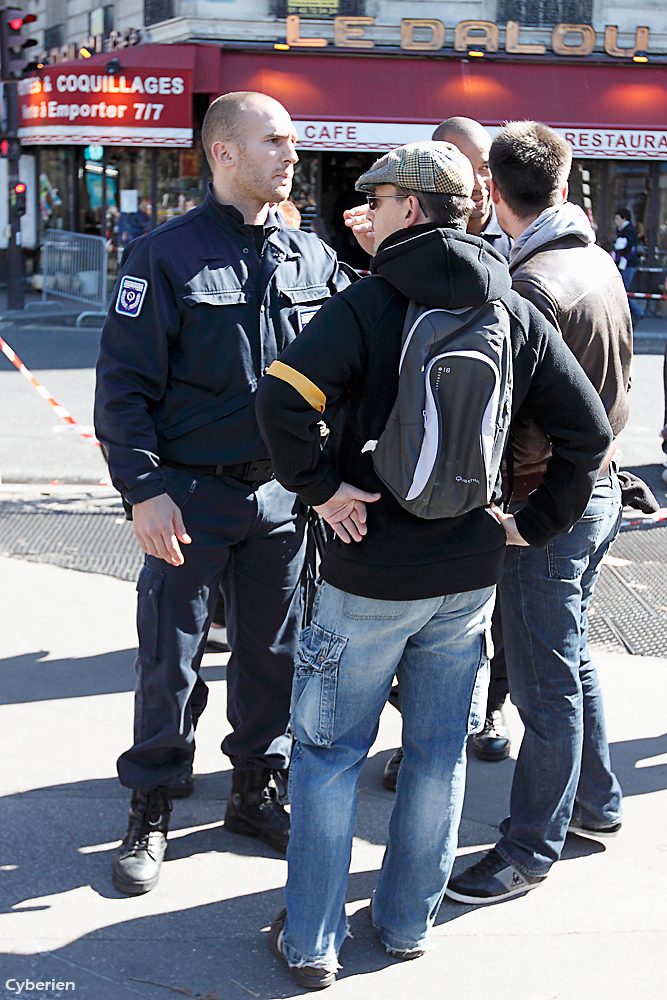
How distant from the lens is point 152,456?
9.81 feet

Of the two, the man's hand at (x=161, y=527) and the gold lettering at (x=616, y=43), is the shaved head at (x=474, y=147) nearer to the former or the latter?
the man's hand at (x=161, y=527)

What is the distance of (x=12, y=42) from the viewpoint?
603 inches

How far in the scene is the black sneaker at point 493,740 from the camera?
152 inches

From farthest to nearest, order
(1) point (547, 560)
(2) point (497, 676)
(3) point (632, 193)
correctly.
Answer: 1. (3) point (632, 193)
2. (2) point (497, 676)
3. (1) point (547, 560)

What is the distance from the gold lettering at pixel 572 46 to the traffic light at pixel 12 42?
28.0 ft

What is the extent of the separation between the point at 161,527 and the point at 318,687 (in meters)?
0.70

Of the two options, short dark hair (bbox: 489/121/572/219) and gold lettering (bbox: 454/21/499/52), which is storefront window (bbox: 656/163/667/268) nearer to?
gold lettering (bbox: 454/21/499/52)

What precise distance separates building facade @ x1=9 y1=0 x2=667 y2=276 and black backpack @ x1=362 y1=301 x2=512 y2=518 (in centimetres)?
1564

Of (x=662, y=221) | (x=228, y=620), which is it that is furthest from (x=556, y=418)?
(x=662, y=221)

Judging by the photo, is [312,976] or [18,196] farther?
[18,196]

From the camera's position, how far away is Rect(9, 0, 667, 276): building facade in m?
17.4

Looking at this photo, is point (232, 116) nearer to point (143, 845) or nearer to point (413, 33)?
point (143, 845)

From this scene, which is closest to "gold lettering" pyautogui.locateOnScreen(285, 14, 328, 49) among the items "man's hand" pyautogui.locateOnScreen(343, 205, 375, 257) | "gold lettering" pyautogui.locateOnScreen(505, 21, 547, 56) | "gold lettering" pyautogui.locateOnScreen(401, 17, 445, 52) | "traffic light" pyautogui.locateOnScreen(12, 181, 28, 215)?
"gold lettering" pyautogui.locateOnScreen(401, 17, 445, 52)

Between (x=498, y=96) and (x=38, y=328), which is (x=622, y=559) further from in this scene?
(x=498, y=96)
